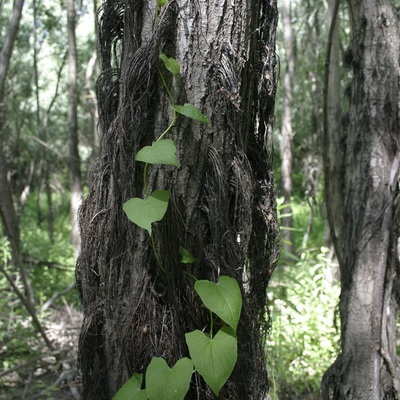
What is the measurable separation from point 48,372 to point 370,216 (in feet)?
9.85

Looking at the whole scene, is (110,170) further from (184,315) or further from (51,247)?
(51,247)

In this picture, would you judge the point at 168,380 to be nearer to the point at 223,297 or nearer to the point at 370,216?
the point at 223,297

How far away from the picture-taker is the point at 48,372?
4.39 m

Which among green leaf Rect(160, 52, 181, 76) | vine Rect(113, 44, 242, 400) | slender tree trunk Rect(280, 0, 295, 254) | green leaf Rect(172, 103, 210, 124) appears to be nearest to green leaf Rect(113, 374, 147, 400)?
vine Rect(113, 44, 242, 400)

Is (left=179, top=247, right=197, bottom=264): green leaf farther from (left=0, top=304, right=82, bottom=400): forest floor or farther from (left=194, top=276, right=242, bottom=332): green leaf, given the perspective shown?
(left=0, top=304, right=82, bottom=400): forest floor

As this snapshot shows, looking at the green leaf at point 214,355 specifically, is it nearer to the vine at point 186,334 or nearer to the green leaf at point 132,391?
the vine at point 186,334

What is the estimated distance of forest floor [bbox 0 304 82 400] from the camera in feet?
12.5

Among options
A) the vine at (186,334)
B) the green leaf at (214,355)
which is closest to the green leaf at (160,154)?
the vine at (186,334)

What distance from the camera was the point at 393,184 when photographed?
9.39 feet

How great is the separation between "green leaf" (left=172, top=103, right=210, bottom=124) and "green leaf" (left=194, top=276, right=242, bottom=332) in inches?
18.6

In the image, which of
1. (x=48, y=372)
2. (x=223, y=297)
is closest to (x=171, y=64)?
(x=223, y=297)

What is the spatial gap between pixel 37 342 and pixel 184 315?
3.82 meters

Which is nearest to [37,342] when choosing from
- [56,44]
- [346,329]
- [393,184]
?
[346,329]

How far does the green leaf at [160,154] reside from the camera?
1.40 m
